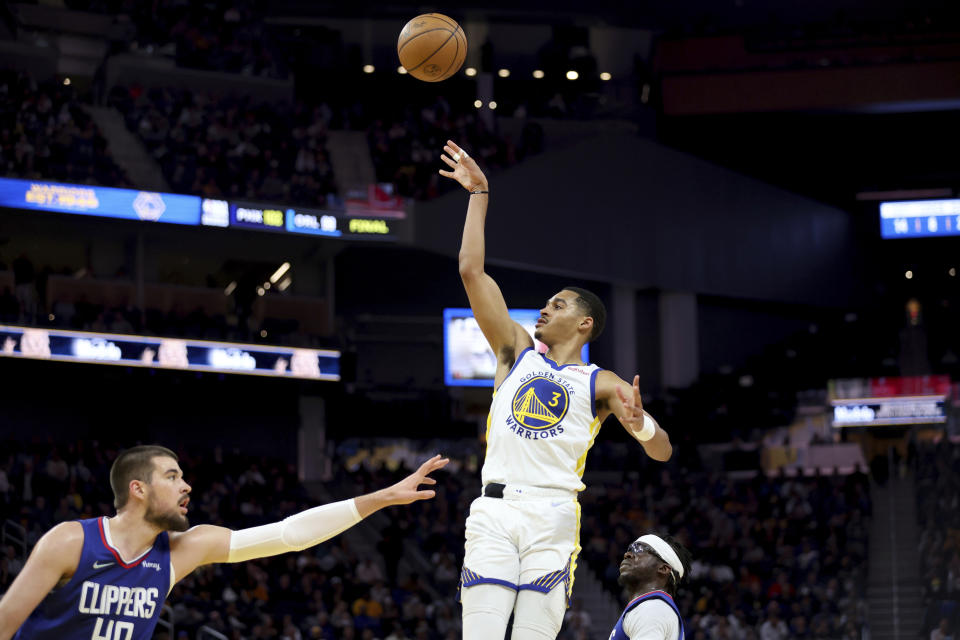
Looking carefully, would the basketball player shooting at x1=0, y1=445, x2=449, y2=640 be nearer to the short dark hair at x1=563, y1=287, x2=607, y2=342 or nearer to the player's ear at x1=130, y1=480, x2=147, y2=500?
the player's ear at x1=130, y1=480, x2=147, y2=500

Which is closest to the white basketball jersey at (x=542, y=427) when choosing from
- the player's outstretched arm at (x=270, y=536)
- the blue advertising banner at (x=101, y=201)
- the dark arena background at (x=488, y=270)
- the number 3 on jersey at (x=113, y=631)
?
the player's outstretched arm at (x=270, y=536)

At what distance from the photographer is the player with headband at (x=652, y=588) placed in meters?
6.46

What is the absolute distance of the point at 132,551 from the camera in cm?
528

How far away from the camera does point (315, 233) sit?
86.4 feet

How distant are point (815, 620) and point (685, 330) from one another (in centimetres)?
1373

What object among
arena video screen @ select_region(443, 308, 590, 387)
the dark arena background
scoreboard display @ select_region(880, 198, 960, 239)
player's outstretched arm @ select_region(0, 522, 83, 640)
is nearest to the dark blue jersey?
player's outstretched arm @ select_region(0, 522, 83, 640)

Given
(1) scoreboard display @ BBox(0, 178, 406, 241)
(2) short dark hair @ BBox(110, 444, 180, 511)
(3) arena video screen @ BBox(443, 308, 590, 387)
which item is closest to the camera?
(2) short dark hair @ BBox(110, 444, 180, 511)

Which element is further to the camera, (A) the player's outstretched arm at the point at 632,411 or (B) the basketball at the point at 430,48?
(B) the basketball at the point at 430,48

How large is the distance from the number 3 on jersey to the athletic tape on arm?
1.78ft

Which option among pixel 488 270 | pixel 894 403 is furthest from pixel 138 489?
pixel 894 403

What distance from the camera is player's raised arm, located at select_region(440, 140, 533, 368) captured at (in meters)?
6.73

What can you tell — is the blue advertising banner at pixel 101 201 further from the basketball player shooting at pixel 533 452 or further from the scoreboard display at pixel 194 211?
the basketball player shooting at pixel 533 452

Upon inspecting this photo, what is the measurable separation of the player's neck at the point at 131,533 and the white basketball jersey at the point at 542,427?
1868 millimetres

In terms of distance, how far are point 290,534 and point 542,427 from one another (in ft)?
5.25
